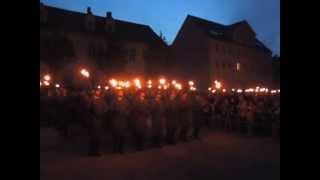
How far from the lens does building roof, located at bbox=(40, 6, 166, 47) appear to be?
116 ft

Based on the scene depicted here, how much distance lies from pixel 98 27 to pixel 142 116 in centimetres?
2717

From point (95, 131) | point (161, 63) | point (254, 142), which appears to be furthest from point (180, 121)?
point (161, 63)

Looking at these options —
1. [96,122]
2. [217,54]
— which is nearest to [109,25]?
[217,54]

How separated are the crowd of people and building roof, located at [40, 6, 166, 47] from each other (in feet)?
57.2


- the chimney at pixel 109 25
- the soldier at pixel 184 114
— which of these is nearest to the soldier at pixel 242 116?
the soldier at pixel 184 114

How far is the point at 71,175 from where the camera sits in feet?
31.0

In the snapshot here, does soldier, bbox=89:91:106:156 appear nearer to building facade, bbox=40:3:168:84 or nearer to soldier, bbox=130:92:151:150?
soldier, bbox=130:92:151:150

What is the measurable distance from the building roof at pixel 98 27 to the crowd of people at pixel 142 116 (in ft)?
57.2

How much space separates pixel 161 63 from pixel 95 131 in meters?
29.6
